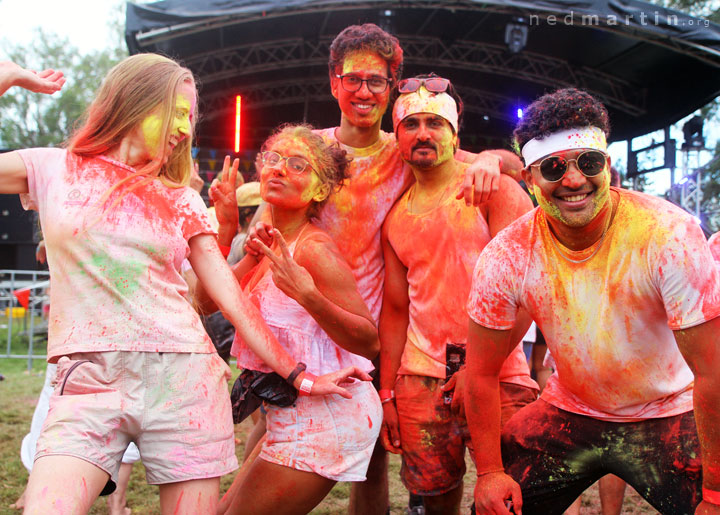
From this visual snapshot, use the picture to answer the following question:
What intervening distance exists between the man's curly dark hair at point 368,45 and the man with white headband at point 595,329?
948mm

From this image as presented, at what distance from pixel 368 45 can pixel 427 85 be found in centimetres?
41

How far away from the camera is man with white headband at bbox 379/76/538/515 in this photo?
2844 millimetres

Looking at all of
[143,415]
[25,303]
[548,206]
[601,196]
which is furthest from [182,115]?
[25,303]

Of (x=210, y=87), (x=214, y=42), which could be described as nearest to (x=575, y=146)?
(x=214, y=42)

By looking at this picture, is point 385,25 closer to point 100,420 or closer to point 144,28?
point 144,28

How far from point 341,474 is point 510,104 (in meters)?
12.3

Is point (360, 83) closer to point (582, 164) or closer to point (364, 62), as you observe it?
point (364, 62)

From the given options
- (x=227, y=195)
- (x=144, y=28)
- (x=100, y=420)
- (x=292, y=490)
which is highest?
(x=144, y=28)

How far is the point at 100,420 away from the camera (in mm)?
1867

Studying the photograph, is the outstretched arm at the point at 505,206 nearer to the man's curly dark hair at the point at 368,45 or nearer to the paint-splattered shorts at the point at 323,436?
the man's curly dark hair at the point at 368,45

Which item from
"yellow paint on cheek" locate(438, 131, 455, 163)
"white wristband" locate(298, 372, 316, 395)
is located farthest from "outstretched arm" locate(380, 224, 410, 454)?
"white wristband" locate(298, 372, 316, 395)

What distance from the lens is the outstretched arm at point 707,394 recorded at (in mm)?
2045

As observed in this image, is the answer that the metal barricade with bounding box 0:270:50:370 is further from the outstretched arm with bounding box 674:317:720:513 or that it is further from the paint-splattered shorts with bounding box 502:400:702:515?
the outstretched arm with bounding box 674:317:720:513

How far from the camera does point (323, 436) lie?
2463mm
